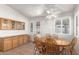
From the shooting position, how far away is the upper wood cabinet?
129 inches

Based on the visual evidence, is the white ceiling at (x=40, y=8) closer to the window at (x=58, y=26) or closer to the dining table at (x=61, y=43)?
the window at (x=58, y=26)

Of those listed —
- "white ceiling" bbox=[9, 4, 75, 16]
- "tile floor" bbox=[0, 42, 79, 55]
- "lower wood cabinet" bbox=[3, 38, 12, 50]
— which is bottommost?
"tile floor" bbox=[0, 42, 79, 55]

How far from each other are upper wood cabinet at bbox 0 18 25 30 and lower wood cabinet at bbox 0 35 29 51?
28 cm

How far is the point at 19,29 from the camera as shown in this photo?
339cm

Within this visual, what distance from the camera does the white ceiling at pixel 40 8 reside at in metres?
3.14

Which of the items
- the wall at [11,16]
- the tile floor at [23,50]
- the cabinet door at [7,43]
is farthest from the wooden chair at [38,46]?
the cabinet door at [7,43]

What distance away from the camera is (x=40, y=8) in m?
3.20

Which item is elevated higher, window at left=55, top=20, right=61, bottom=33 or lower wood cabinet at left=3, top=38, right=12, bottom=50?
window at left=55, top=20, right=61, bottom=33

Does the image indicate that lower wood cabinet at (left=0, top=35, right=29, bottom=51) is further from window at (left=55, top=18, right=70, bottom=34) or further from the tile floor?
window at (left=55, top=18, right=70, bottom=34)

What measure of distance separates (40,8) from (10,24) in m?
1.02

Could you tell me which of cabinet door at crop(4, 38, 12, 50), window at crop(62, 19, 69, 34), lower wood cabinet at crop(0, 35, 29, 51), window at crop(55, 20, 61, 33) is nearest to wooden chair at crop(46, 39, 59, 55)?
window at crop(55, 20, 61, 33)

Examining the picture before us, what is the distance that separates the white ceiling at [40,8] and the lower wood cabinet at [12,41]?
2.44 feet

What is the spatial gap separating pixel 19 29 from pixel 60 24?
48.6 inches
